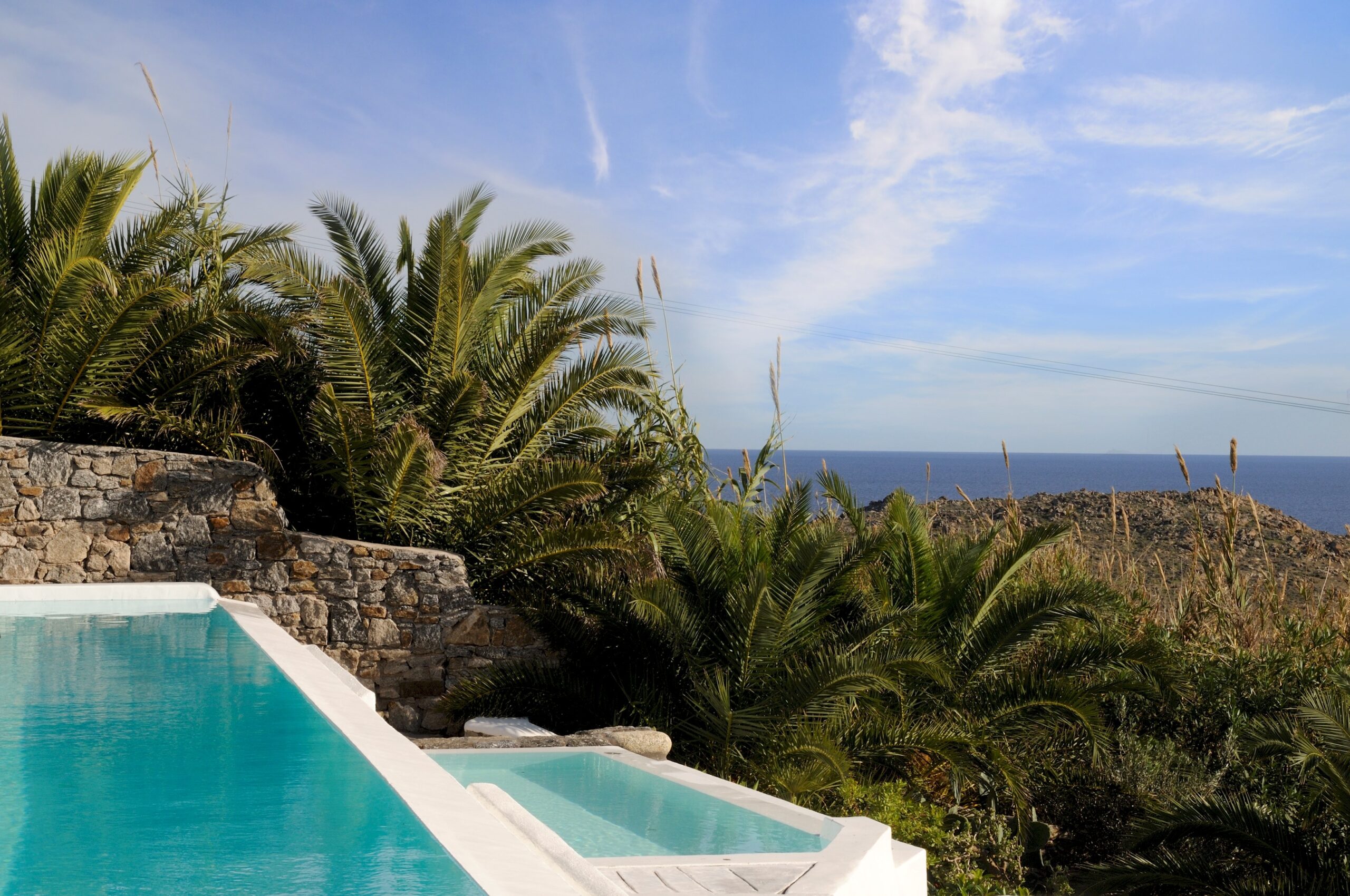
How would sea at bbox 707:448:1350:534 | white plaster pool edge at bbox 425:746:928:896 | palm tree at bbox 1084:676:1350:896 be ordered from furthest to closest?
1. sea at bbox 707:448:1350:534
2. palm tree at bbox 1084:676:1350:896
3. white plaster pool edge at bbox 425:746:928:896

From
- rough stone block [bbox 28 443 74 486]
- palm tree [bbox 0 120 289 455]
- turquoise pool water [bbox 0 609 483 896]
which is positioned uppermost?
palm tree [bbox 0 120 289 455]

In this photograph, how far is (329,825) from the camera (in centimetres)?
315

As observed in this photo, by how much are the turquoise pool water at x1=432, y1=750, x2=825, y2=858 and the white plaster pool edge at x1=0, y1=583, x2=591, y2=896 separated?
57 centimetres

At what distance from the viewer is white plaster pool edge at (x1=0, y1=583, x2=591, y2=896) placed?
2686 mm

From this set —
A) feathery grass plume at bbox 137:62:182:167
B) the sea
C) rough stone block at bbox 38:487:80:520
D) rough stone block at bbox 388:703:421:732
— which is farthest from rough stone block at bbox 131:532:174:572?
the sea

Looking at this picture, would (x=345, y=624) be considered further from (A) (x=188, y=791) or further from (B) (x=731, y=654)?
(A) (x=188, y=791)

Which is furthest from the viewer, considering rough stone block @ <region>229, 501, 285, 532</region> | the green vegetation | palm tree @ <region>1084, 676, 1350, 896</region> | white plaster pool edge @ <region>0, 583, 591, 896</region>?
rough stone block @ <region>229, 501, 285, 532</region>

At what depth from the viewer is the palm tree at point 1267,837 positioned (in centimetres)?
486

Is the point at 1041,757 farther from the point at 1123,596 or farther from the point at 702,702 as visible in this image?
the point at 702,702

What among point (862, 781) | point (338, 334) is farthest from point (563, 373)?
point (862, 781)

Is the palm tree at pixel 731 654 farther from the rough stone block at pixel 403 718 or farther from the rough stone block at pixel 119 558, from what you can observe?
the rough stone block at pixel 119 558

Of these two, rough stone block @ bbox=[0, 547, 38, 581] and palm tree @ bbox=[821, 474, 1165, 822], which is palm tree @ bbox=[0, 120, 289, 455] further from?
palm tree @ bbox=[821, 474, 1165, 822]

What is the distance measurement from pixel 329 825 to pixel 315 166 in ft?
36.4

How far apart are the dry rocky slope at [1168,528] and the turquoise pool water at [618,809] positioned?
5.68 meters
